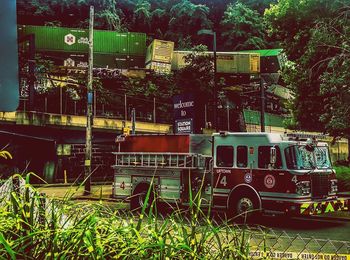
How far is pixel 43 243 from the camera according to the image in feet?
8.09

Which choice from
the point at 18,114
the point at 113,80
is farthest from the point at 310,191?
the point at 113,80

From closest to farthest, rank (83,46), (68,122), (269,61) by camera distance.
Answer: (68,122) → (83,46) → (269,61)

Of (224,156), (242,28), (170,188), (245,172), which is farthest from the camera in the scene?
(242,28)

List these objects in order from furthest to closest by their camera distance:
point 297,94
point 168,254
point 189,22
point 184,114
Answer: point 189,22 → point 297,94 → point 184,114 → point 168,254

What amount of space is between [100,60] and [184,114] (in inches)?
1202

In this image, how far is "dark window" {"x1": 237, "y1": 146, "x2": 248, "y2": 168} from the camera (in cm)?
1405

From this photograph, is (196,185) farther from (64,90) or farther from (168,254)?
(64,90)

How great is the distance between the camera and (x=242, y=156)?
14172 millimetres

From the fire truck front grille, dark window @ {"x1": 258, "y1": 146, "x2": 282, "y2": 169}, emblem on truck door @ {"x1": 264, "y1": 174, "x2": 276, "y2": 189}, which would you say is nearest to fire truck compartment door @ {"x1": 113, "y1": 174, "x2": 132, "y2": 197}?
dark window @ {"x1": 258, "y1": 146, "x2": 282, "y2": 169}

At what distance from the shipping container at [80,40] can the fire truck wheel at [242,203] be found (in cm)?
3446

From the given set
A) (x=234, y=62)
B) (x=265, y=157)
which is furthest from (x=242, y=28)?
(x=265, y=157)

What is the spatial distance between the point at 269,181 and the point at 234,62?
35566 mm

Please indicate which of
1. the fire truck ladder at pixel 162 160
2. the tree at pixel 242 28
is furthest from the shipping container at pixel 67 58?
the fire truck ladder at pixel 162 160

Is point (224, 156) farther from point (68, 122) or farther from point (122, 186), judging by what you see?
point (68, 122)
